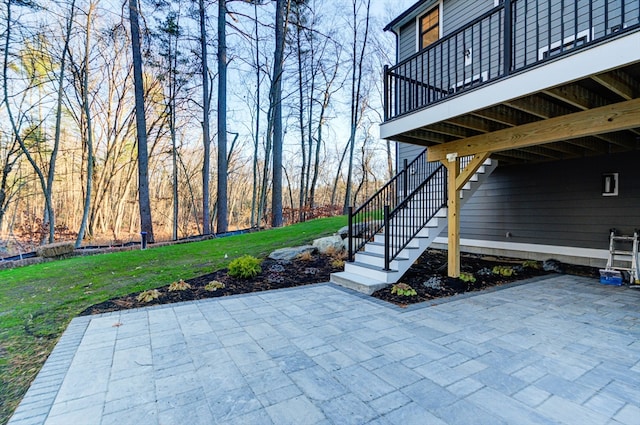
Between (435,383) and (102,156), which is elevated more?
(102,156)

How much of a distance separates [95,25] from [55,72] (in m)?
2.19

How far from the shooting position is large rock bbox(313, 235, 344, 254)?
7.36 m

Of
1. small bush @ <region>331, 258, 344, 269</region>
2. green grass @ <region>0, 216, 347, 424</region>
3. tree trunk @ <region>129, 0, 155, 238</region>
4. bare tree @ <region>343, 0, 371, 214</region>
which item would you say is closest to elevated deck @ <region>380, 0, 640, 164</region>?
small bush @ <region>331, 258, 344, 269</region>

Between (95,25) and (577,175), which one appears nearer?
(577,175)

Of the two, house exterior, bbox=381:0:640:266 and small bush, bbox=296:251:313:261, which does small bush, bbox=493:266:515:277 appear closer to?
house exterior, bbox=381:0:640:266

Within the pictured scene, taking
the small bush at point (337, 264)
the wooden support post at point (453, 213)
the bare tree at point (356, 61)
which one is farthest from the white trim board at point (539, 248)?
the bare tree at point (356, 61)

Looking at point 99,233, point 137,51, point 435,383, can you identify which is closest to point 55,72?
point 137,51

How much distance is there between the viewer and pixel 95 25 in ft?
36.3

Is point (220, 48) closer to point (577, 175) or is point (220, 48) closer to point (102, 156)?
point (102, 156)

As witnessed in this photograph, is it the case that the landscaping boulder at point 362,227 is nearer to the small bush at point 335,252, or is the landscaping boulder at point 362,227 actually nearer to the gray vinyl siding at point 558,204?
the small bush at point 335,252

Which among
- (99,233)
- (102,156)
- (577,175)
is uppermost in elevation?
(102,156)

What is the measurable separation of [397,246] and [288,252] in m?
2.58

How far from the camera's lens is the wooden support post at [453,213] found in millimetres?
5109

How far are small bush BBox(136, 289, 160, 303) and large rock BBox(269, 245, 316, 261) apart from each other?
263cm
